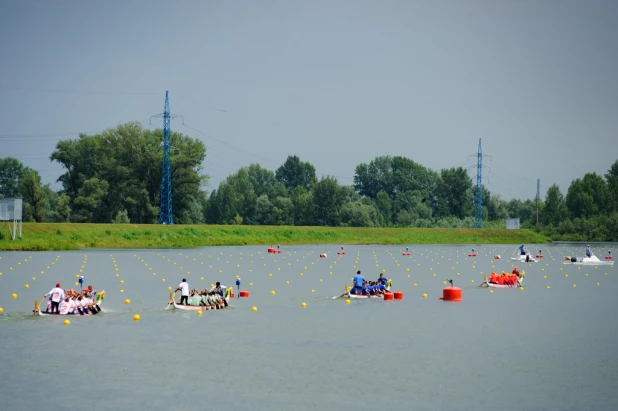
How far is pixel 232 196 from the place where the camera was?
186250 mm

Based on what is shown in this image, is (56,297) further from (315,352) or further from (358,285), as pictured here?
(358,285)

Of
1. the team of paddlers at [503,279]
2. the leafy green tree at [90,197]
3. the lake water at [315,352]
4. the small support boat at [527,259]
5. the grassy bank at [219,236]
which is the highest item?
the leafy green tree at [90,197]

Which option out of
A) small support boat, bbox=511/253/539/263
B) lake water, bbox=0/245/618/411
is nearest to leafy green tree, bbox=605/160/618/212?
small support boat, bbox=511/253/539/263

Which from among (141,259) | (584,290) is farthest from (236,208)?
(584,290)

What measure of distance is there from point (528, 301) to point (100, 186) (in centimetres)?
9421

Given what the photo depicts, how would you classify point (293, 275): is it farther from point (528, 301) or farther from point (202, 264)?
point (528, 301)

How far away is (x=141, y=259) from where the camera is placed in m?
71.2

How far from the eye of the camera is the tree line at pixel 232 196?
12569 cm

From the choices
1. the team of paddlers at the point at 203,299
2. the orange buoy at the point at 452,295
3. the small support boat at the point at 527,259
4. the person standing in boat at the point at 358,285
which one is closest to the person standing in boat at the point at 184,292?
the team of paddlers at the point at 203,299

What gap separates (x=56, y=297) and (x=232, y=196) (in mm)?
153257

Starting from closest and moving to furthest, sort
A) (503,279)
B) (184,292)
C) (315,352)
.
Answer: (315,352)
(184,292)
(503,279)

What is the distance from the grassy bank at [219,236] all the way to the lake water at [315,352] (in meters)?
40.6

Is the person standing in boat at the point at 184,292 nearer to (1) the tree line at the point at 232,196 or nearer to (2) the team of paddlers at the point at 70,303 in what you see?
(2) the team of paddlers at the point at 70,303

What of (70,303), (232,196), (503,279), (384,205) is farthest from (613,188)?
(70,303)
